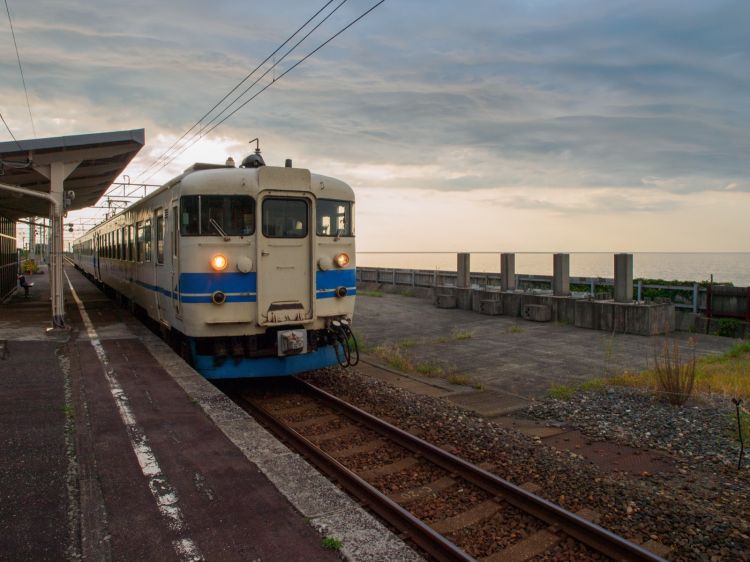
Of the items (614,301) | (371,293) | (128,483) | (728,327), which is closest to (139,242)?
(128,483)

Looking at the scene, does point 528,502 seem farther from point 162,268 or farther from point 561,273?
point 561,273

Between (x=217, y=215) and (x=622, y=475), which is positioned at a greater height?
(x=217, y=215)

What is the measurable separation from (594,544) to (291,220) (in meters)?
6.02

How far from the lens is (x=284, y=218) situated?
8.66 meters

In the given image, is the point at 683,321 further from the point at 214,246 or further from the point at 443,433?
the point at 214,246

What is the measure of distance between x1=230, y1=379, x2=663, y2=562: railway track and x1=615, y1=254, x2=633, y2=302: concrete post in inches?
408

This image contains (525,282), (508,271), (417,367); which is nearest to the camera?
(417,367)

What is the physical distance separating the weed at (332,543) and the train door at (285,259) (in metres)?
4.82

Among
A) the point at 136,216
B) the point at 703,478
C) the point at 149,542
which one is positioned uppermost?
the point at 136,216

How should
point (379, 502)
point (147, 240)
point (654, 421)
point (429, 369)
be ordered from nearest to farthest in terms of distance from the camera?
point (379, 502), point (654, 421), point (429, 369), point (147, 240)

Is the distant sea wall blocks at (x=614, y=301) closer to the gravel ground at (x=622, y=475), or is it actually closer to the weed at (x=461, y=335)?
the weed at (x=461, y=335)

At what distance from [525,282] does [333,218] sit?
14.9m

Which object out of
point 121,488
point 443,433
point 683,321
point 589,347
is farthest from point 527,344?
point 121,488

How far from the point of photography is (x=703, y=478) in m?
5.80
